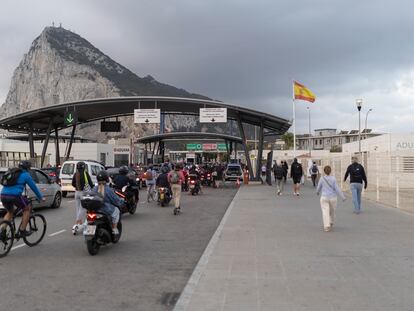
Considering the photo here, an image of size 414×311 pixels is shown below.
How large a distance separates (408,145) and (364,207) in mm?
21446

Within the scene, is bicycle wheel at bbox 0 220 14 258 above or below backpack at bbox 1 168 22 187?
below

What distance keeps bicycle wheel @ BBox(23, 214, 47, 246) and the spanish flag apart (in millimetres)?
38144

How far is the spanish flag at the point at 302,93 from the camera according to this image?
46.0 metres

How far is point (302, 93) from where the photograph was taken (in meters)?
46.1

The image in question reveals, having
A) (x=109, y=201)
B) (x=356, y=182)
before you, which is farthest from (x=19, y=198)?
(x=356, y=182)

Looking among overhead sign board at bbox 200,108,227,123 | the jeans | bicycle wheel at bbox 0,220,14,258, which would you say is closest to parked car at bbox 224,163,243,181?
overhead sign board at bbox 200,108,227,123

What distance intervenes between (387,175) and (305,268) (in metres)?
16.5

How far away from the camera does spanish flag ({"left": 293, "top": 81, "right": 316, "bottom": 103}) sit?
46.0 metres

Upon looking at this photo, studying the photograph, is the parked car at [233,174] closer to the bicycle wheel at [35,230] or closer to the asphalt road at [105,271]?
the asphalt road at [105,271]

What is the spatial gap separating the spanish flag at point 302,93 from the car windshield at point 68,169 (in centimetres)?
2698

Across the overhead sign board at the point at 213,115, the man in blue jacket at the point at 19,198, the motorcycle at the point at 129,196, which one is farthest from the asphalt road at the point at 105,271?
the overhead sign board at the point at 213,115

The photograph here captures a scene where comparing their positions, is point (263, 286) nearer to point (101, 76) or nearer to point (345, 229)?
point (345, 229)

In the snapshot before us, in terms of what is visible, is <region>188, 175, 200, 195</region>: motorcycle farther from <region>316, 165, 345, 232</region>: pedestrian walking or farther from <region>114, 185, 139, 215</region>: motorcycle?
<region>316, 165, 345, 232</region>: pedestrian walking

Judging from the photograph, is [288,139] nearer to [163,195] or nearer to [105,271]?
[163,195]
